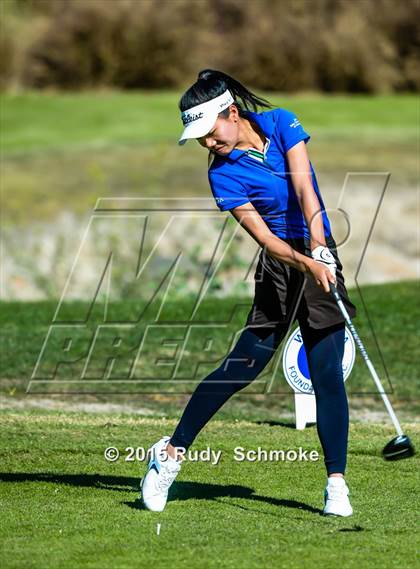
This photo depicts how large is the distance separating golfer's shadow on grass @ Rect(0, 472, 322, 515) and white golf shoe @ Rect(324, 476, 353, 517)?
0.14 m

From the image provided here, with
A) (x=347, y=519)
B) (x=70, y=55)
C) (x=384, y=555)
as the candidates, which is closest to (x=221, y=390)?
(x=347, y=519)

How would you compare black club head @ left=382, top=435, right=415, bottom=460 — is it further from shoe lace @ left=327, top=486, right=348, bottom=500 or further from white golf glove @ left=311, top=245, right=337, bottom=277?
white golf glove @ left=311, top=245, right=337, bottom=277

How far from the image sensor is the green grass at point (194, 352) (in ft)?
33.2

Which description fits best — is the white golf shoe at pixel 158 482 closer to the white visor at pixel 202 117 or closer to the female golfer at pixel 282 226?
the female golfer at pixel 282 226

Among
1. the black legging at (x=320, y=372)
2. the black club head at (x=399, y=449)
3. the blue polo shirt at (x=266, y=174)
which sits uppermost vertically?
the blue polo shirt at (x=266, y=174)

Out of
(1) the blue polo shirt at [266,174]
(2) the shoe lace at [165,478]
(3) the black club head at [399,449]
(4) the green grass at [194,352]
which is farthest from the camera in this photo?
(4) the green grass at [194,352]

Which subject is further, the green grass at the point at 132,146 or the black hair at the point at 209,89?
the green grass at the point at 132,146

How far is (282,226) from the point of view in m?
5.88

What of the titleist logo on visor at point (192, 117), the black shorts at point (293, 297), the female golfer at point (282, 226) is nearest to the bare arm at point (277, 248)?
the female golfer at point (282, 226)

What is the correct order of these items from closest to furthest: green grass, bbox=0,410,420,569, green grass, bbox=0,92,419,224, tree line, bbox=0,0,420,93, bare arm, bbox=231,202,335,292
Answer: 1. green grass, bbox=0,410,420,569
2. bare arm, bbox=231,202,335,292
3. green grass, bbox=0,92,419,224
4. tree line, bbox=0,0,420,93

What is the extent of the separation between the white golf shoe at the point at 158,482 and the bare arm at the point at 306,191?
1300mm

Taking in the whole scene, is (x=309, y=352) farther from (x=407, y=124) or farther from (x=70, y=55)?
(x=70, y=55)

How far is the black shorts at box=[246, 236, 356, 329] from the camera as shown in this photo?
5.79 metres

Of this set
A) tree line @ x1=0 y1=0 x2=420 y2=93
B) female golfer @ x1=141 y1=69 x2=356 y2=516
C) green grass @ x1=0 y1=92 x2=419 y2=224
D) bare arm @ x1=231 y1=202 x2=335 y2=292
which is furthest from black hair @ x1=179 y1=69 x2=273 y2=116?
tree line @ x1=0 y1=0 x2=420 y2=93
